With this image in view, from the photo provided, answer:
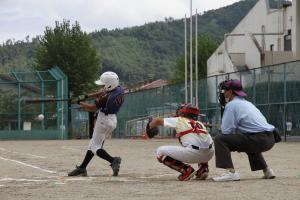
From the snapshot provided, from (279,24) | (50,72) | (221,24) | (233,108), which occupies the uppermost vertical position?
(221,24)

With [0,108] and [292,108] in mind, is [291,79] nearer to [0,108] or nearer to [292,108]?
[292,108]

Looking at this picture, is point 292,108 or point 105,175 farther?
point 292,108

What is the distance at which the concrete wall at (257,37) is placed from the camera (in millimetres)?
49469

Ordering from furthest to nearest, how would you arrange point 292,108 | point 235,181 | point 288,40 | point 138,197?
point 288,40 < point 292,108 < point 235,181 < point 138,197

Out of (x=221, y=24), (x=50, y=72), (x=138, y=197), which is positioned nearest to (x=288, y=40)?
(x=50, y=72)

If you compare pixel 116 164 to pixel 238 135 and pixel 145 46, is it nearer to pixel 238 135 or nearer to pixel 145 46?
pixel 238 135

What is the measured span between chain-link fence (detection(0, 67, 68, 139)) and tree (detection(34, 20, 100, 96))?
17312 mm

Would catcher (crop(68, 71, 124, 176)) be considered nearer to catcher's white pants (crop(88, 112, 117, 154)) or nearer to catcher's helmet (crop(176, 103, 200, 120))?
catcher's white pants (crop(88, 112, 117, 154))

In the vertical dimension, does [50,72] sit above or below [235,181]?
above

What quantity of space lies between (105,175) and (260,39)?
43980mm

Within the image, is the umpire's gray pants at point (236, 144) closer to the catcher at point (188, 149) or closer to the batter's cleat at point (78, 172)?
the catcher at point (188, 149)

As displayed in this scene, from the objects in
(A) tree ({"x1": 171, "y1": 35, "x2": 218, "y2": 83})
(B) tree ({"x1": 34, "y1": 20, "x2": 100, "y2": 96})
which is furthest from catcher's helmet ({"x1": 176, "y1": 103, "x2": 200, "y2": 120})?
(A) tree ({"x1": 171, "y1": 35, "x2": 218, "y2": 83})

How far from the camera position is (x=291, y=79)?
29.3 metres

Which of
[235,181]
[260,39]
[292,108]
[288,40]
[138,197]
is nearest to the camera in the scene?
[138,197]
